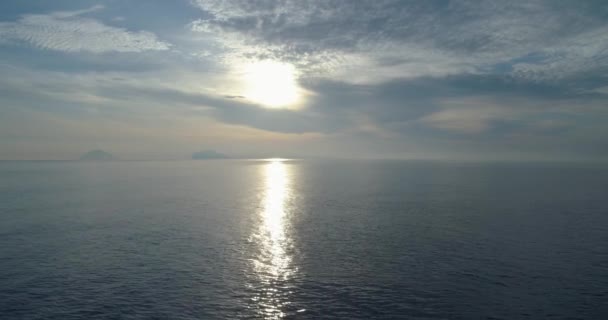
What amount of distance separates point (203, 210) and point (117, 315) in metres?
69.2

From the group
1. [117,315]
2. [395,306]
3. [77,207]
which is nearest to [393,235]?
[395,306]

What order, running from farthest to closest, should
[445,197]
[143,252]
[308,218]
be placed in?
[445,197] → [308,218] → [143,252]

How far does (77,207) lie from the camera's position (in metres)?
107

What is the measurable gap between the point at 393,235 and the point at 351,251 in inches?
594

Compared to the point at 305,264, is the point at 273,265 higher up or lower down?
lower down

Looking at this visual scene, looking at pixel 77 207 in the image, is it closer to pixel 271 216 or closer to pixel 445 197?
pixel 271 216

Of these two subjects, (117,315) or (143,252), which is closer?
(117,315)

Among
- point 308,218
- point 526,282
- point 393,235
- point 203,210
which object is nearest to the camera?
point 526,282

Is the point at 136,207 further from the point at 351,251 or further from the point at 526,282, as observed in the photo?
the point at 526,282

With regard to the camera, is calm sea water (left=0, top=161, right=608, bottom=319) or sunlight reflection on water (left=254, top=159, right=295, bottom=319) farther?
sunlight reflection on water (left=254, top=159, right=295, bottom=319)

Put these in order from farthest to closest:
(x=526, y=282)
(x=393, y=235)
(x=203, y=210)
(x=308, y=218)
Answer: (x=203, y=210) < (x=308, y=218) < (x=393, y=235) < (x=526, y=282)

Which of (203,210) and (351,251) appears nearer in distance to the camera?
(351,251)

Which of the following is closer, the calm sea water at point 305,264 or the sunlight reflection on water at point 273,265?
the calm sea water at point 305,264

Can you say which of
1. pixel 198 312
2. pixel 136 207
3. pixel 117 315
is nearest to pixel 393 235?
pixel 198 312
